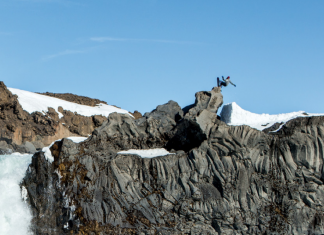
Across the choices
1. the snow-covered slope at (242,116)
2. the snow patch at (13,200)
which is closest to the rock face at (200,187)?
the snow patch at (13,200)

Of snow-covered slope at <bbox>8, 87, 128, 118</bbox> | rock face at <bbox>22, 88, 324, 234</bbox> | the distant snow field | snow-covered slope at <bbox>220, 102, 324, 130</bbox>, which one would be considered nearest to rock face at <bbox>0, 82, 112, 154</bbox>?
snow-covered slope at <bbox>8, 87, 128, 118</bbox>

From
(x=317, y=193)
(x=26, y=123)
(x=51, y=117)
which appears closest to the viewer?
(x=317, y=193)

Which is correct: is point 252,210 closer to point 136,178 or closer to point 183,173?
point 183,173

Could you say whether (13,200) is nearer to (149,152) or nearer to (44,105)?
(149,152)

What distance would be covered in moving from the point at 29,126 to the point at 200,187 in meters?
32.6

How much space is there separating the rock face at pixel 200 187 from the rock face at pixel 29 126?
2394 cm

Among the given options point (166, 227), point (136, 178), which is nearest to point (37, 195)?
point (136, 178)

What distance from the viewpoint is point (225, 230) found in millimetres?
20094

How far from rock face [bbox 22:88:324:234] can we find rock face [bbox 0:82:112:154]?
23940 millimetres

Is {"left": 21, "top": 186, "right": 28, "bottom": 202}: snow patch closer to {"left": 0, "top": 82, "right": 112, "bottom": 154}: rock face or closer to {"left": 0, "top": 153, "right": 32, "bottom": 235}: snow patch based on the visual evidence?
{"left": 0, "top": 153, "right": 32, "bottom": 235}: snow patch

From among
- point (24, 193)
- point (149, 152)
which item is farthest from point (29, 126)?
point (149, 152)

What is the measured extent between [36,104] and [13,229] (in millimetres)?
32295

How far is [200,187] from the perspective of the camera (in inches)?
806

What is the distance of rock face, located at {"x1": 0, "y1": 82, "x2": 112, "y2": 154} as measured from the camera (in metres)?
45.6
